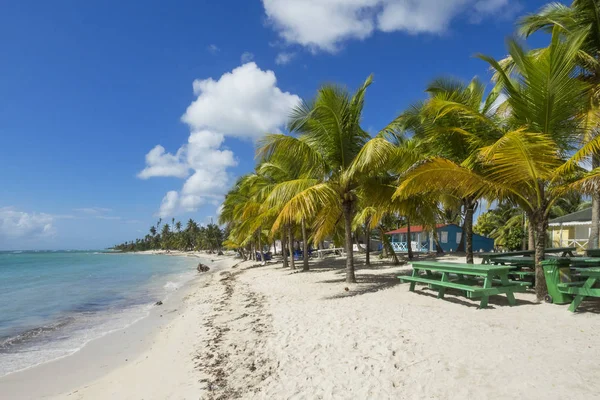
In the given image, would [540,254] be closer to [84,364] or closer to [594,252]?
[594,252]

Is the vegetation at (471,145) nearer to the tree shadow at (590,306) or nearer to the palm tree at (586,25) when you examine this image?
the palm tree at (586,25)

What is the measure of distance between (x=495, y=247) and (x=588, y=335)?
2685cm

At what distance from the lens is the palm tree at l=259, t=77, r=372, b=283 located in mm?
9735

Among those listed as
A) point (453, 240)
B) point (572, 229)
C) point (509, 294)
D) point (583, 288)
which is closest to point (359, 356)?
point (509, 294)

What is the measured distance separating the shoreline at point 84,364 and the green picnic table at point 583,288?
788cm

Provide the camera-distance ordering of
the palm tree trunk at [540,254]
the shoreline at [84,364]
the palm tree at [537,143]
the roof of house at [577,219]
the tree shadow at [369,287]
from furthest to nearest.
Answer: the roof of house at [577,219] → the tree shadow at [369,287] → the palm tree trunk at [540,254] → the palm tree at [537,143] → the shoreline at [84,364]

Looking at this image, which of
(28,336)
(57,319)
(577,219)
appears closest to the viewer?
(28,336)

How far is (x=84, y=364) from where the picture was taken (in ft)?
22.9

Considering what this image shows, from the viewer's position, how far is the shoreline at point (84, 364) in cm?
584

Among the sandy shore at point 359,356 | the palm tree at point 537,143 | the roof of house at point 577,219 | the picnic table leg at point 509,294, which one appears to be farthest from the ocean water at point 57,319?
the roof of house at point 577,219

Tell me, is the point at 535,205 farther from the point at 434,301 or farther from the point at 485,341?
the point at 485,341

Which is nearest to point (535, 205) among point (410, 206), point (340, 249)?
point (410, 206)

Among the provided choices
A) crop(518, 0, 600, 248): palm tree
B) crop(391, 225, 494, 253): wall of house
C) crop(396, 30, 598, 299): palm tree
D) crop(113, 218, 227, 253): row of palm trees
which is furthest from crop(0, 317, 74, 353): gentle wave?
crop(113, 218, 227, 253): row of palm trees

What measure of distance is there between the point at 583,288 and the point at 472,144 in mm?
3431
